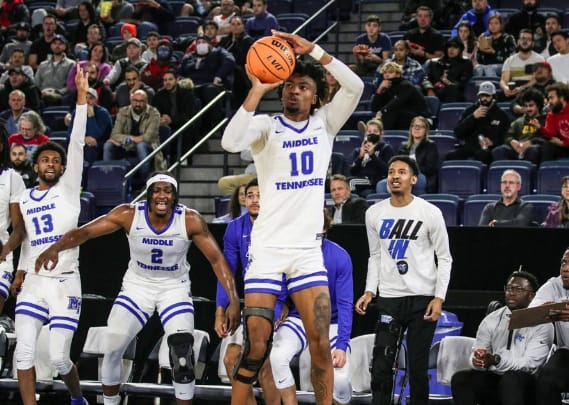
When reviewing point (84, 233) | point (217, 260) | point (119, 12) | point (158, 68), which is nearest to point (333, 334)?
point (217, 260)

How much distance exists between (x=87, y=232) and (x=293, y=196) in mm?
2475

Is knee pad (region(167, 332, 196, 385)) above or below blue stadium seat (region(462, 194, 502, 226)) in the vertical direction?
below

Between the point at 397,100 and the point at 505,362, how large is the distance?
16.9 feet

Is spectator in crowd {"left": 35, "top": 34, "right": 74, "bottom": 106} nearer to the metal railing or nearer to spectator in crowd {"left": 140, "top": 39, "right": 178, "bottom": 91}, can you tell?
spectator in crowd {"left": 140, "top": 39, "right": 178, "bottom": 91}

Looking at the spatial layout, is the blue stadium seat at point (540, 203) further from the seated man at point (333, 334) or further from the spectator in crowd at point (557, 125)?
the seated man at point (333, 334)

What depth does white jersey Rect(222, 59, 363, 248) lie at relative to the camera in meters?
6.68

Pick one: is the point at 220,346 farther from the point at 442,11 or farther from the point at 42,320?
the point at 442,11

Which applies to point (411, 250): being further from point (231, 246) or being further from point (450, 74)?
point (450, 74)

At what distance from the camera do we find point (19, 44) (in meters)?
17.6

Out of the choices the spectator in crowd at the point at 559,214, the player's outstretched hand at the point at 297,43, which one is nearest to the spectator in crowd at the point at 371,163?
the spectator in crowd at the point at 559,214

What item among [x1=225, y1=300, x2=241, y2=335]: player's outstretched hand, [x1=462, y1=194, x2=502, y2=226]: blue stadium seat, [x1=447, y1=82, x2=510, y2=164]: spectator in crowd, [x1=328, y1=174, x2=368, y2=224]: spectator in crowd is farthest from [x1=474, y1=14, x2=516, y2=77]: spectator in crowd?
[x1=225, y1=300, x2=241, y2=335]: player's outstretched hand

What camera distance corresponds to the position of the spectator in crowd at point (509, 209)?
10.7m

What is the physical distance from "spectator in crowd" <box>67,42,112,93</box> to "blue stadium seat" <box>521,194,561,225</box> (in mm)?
7024

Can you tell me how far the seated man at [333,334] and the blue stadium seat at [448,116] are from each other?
562cm
